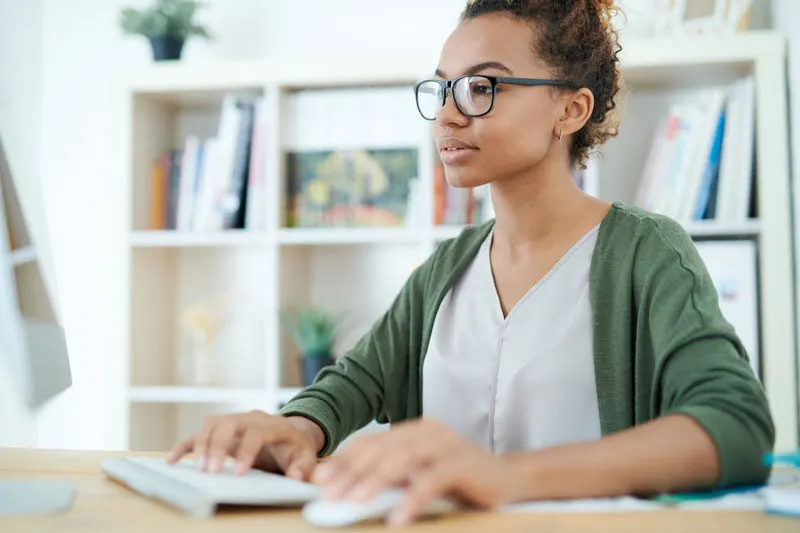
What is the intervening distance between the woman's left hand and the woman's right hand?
218 millimetres

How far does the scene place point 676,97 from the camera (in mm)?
2465

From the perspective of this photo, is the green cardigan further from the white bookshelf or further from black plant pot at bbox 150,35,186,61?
black plant pot at bbox 150,35,186,61

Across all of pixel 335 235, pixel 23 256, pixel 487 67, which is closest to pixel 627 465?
pixel 23 256

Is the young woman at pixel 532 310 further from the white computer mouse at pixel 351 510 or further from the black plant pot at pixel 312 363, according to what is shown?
the black plant pot at pixel 312 363

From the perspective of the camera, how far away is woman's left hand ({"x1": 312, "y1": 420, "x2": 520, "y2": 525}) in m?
0.63

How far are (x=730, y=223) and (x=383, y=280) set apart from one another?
1.04m

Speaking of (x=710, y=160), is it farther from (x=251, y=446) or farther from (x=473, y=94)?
(x=251, y=446)

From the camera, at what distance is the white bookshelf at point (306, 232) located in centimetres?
213

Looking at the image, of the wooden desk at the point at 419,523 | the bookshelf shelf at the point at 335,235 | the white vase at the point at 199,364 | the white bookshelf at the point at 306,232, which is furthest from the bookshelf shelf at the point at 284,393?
the wooden desk at the point at 419,523

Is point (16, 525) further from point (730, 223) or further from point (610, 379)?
point (730, 223)

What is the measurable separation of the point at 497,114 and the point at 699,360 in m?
0.47

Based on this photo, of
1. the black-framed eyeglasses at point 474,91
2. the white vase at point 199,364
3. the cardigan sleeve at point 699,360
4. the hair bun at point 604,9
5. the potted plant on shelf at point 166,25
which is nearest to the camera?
the cardigan sleeve at point 699,360

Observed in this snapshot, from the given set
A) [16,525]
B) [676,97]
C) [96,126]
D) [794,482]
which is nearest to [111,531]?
[16,525]

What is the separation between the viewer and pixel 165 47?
248 cm
